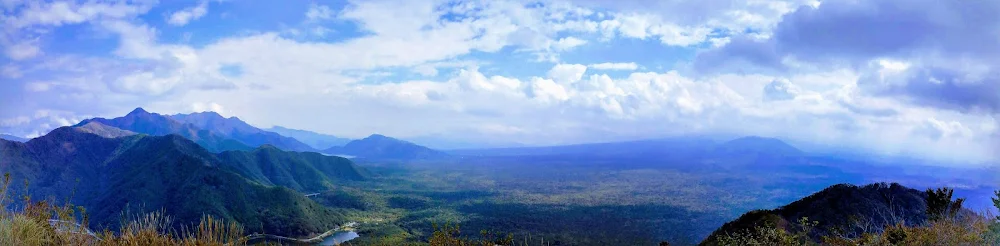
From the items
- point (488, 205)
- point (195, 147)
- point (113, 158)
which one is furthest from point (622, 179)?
point (113, 158)

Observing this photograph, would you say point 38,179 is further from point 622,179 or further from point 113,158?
point 622,179

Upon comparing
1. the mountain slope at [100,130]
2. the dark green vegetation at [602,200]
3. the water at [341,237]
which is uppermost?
the mountain slope at [100,130]

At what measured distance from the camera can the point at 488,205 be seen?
98.6 metres

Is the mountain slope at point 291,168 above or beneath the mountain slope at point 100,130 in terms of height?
beneath

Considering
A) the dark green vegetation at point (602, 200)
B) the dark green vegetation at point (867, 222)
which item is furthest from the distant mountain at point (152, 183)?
the dark green vegetation at point (867, 222)

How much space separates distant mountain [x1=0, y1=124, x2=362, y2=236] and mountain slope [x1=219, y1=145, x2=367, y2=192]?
2276 cm

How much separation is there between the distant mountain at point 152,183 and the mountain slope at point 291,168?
2276 centimetres

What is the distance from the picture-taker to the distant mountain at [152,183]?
241 feet

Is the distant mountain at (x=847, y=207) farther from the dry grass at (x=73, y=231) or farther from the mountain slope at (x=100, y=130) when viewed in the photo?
the mountain slope at (x=100, y=130)

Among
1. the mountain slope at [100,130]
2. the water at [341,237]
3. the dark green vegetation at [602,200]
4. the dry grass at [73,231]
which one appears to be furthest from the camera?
the mountain slope at [100,130]

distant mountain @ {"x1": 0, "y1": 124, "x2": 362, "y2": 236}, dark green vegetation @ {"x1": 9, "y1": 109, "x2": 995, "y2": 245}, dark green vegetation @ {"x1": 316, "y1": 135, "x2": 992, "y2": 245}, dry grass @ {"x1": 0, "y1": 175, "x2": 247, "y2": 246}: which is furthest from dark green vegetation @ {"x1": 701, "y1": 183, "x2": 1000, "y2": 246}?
distant mountain @ {"x1": 0, "y1": 124, "x2": 362, "y2": 236}

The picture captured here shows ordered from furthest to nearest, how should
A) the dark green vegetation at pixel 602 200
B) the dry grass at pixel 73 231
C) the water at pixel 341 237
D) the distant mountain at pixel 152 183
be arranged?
the distant mountain at pixel 152 183 < the water at pixel 341 237 < the dark green vegetation at pixel 602 200 < the dry grass at pixel 73 231

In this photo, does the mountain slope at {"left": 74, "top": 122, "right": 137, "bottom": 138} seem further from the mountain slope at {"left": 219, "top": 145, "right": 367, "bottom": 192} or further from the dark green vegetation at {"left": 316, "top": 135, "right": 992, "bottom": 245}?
the dark green vegetation at {"left": 316, "top": 135, "right": 992, "bottom": 245}

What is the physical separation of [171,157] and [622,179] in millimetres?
106804
